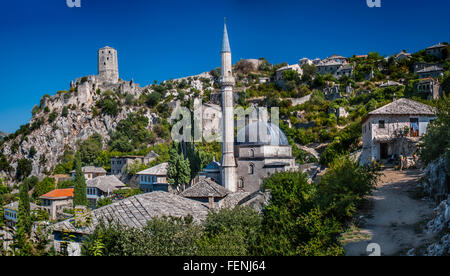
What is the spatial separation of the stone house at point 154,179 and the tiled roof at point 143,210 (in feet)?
75.0

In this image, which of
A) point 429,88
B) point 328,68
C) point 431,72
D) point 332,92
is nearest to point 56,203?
point 332,92

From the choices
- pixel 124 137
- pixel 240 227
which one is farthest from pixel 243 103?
pixel 240 227

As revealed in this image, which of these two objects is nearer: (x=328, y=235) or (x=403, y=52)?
(x=328, y=235)

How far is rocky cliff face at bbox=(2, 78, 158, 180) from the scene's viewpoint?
6022 cm

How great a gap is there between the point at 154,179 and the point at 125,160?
11.5 m

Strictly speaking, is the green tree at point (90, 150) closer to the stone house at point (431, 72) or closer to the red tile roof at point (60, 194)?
the red tile roof at point (60, 194)

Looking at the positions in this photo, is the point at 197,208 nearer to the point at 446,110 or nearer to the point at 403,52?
the point at 446,110

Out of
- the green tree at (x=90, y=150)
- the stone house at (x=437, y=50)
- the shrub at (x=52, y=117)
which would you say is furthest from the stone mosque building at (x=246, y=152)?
the stone house at (x=437, y=50)

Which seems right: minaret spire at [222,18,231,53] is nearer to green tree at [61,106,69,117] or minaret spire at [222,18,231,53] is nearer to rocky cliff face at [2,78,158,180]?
rocky cliff face at [2,78,158,180]

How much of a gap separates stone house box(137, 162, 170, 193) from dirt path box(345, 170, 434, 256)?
94.2ft

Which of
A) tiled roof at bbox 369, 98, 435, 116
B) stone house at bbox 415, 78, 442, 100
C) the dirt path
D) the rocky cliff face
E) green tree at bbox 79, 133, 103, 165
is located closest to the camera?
the dirt path

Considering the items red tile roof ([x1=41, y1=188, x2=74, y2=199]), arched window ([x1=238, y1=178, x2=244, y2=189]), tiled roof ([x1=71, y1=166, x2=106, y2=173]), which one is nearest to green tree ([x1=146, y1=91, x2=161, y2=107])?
tiled roof ([x1=71, y1=166, x2=106, y2=173])
